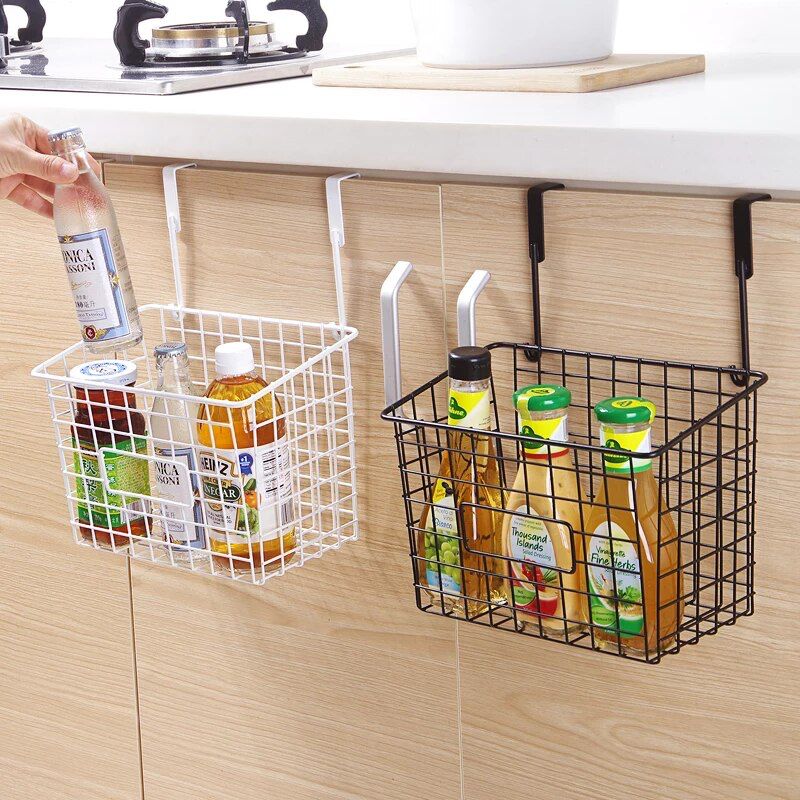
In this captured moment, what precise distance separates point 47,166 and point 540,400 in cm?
51

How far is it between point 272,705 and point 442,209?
2.05ft

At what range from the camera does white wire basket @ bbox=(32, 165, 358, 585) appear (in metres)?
1.02

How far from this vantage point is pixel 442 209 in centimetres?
104

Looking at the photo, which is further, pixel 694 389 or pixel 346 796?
pixel 346 796

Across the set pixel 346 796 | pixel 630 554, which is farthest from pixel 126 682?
pixel 630 554

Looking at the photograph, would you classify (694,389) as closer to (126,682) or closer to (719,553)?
(719,553)

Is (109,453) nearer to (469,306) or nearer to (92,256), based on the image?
(92,256)

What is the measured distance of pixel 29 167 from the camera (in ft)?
3.51

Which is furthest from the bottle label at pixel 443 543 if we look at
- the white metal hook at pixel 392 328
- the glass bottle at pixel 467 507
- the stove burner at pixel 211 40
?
the stove burner at pixel 211 40

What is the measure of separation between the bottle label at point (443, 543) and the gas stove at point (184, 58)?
0.58 meters

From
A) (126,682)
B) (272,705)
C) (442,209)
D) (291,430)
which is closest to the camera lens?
(442,209)

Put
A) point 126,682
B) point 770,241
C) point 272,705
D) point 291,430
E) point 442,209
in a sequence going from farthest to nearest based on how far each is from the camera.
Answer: point 126,682, point 272,705, point 291,430, point 442,209, point 770,241

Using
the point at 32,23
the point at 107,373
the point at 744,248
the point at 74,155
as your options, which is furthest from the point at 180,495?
the point at 32,23

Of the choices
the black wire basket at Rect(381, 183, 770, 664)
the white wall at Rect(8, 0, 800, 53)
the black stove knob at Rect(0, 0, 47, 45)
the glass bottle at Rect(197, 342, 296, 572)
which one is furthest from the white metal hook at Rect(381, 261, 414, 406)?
the black stove knob at Rect(0, 0, 47, 45)
